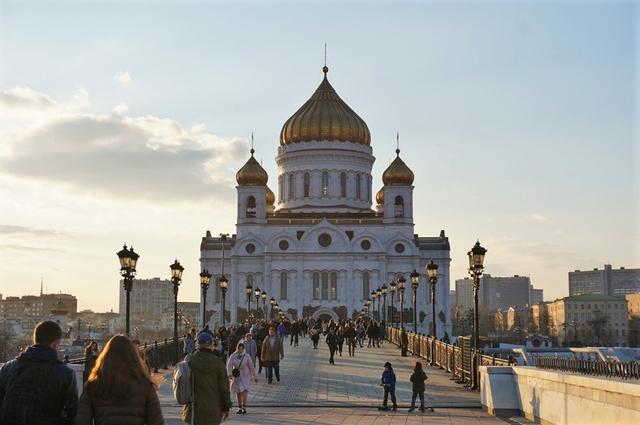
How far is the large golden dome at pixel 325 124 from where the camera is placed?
9988 centimetres

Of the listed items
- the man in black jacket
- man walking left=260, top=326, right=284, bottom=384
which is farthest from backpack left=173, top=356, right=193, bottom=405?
man walking left=260, top=326, right=284, bottom=384

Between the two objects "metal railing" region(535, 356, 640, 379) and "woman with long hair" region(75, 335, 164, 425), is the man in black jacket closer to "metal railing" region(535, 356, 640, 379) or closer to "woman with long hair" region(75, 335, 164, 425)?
"woman with long hair" region(75, 335, 164, 425)

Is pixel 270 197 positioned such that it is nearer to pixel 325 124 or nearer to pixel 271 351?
pixel 325 124

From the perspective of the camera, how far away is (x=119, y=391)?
7676mm

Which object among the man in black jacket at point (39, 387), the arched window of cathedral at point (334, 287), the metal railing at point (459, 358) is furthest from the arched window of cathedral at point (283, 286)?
the man in black jacket at point (39, 387)

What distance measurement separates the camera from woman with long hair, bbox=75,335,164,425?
7648mm

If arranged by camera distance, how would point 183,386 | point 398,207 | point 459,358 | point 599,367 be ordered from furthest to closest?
point 398,207, point 459,358, point 599,367, point 183,386

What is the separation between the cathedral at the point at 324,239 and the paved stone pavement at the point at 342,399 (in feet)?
186

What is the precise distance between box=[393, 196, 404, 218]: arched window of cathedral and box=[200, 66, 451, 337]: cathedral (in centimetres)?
10

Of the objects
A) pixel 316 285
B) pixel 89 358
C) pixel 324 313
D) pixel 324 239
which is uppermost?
pixel 324 239

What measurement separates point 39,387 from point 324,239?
3348 inches

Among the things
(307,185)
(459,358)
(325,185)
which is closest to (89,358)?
(459,358)

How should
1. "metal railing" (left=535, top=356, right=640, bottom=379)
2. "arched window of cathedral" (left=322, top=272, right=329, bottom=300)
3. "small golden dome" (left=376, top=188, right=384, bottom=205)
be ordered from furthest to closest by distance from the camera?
"small golden dome" (left=376, top=188, right=384, bottom=205) < "arched window of cathedral" (left=322, top=272, right=329, bottom=300) < "metal railing" (left=535, top=356, right=640, bottom=379)

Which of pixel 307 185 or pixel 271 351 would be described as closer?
pixel 271 351
